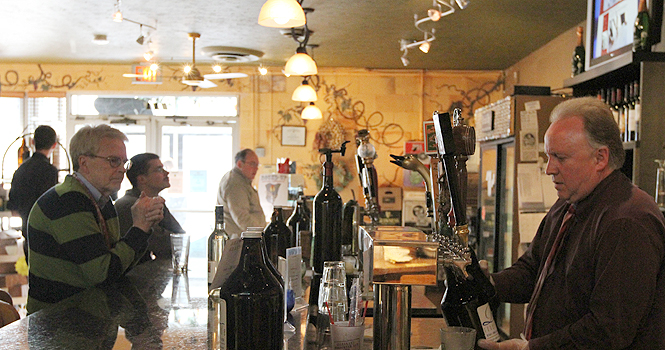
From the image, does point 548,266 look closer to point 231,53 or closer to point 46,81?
point 231,53

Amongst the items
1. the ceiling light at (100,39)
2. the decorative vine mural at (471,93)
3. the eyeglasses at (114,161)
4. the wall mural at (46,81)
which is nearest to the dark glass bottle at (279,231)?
the eyeglasses at (114,161)

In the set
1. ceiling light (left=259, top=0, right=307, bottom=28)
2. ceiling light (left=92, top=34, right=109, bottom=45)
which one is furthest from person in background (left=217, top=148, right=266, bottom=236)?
ceiling light (left=259, top=0, right=307, bottom=28)

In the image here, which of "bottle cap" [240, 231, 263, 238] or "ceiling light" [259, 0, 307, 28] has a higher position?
"ceiling light" [259, 0, 307, 28]

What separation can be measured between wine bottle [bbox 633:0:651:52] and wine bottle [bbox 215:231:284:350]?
8.74ft

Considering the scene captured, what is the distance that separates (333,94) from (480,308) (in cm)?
765

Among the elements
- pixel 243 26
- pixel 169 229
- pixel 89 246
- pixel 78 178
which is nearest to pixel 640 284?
pixel 89 246

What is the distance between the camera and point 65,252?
7.49 feet

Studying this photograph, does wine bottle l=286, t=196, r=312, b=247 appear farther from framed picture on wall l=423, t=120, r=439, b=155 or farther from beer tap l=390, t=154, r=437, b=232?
framed picture on wall l=423, t=120, r=439, b=155

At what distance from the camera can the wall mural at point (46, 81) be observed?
350 inches

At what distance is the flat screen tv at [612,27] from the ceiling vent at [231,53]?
16.0 feet

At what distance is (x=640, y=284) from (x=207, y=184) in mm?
8139

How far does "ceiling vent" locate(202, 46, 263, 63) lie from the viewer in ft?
24.8

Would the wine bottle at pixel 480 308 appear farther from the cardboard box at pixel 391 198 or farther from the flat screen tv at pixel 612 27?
the cardboard box at pixel 391 198

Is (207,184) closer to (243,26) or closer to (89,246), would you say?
(243,26)
